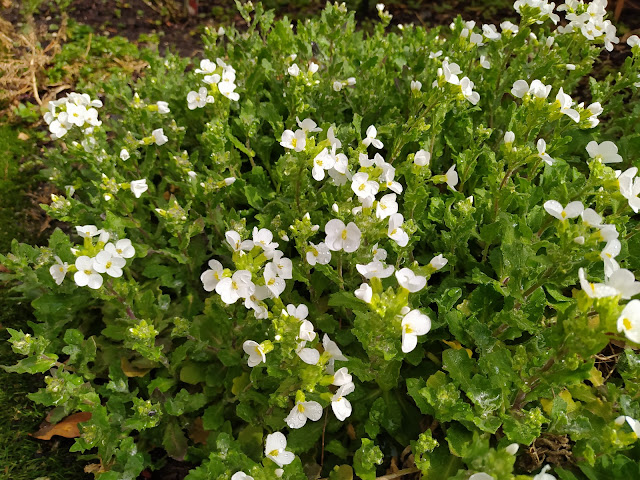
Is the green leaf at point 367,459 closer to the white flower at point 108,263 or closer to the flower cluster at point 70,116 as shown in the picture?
the white flower at point 108,263

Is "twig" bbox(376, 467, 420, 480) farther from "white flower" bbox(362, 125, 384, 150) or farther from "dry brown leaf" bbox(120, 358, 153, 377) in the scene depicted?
"white flower" bbox(362, 125, 384, 150)

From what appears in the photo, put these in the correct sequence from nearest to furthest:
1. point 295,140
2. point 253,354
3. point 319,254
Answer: point 253,354 → point 319,254 → point 295,140

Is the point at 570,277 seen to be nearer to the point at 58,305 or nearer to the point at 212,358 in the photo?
the point at 212,358

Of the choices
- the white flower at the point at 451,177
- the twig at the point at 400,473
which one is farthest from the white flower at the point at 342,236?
the twig at the point at 400,473

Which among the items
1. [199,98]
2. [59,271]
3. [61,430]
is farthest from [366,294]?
[61,430]

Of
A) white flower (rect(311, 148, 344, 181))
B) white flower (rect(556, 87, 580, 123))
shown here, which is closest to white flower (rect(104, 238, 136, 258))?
white flower (rect(311, 148, 344, 181))

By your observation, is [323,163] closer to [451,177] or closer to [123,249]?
[451,177]

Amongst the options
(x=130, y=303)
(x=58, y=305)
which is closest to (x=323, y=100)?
(x=130, y=303)
